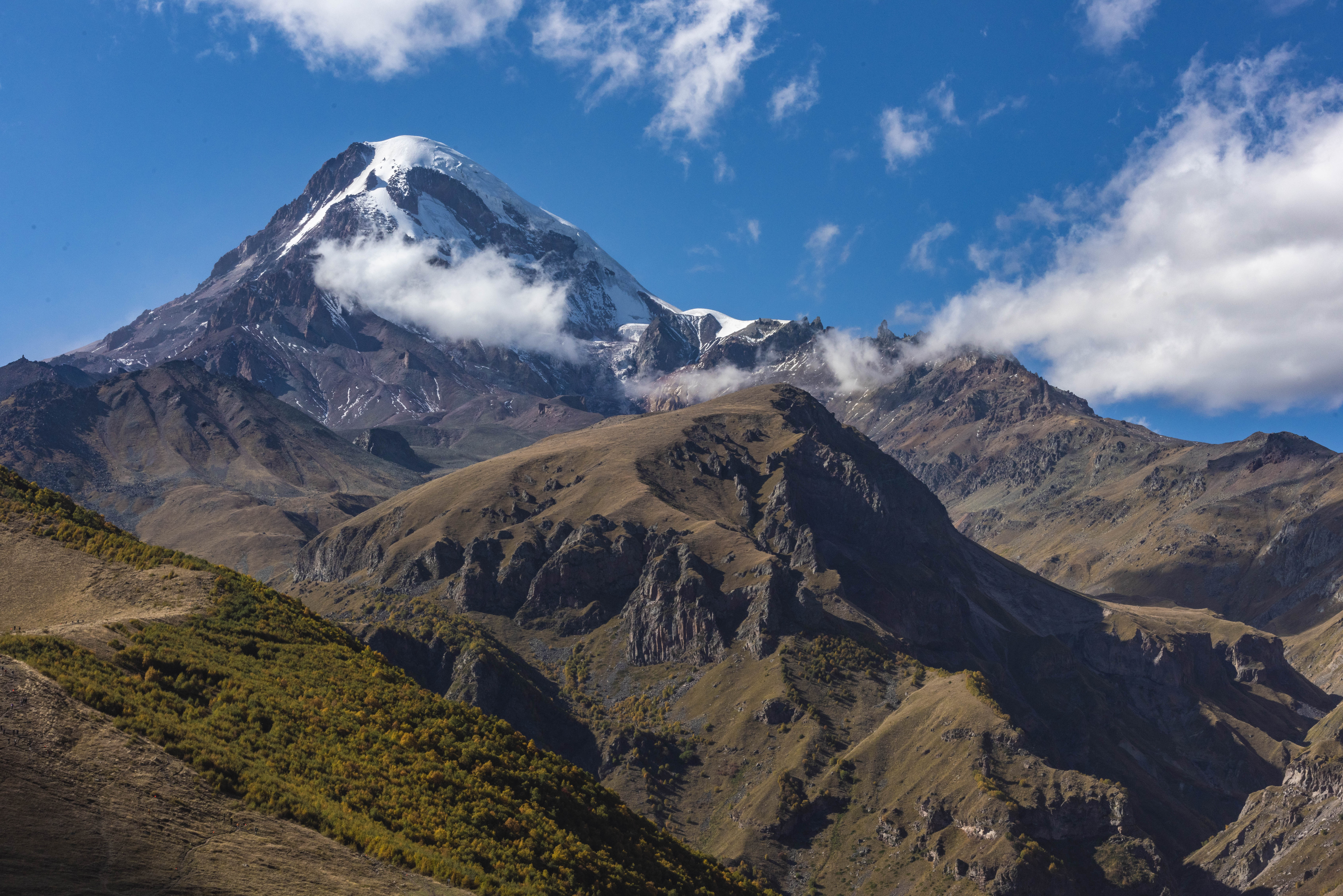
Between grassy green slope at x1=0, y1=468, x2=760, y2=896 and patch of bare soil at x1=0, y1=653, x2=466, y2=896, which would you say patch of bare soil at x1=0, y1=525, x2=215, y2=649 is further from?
patch of bare soil at x1=0, y1=653, x2=466, y2=896

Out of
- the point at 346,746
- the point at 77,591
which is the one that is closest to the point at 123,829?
the point at 346,746

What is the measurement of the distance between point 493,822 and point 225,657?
24.1 metres

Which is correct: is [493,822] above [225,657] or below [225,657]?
below

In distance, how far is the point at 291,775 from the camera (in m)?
61.6

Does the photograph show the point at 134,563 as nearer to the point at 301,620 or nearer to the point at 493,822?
the point at 301,620

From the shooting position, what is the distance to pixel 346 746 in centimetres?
7244

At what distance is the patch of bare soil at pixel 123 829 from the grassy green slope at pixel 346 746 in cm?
203

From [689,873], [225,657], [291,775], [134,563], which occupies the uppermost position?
[134,563]

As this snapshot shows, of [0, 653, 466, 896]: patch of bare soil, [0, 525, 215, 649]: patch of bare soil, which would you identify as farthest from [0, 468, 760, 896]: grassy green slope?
[0, 525, 215, 649]: patch of bare soil

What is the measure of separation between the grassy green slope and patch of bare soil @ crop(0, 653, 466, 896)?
203 centimetres

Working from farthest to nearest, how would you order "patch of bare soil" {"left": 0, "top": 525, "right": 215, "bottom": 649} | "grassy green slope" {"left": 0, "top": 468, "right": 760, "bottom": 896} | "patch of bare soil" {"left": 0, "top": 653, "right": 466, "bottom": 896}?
1. "patch of bare soil" {"left": 0, "top": 525, "right": 215, "bottom": 649}
2. "grassy green slope" {"left": 0, "top": 468, "right": 760, "bottom": 896}
3. "patch of bare soil" {"left": 0, "top": 653, "right": 466, "bottom": 896}

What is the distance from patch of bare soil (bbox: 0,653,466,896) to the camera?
138 feet

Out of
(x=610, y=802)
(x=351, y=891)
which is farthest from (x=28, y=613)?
(x=610, y=802)

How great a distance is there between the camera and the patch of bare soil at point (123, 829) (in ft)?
138
